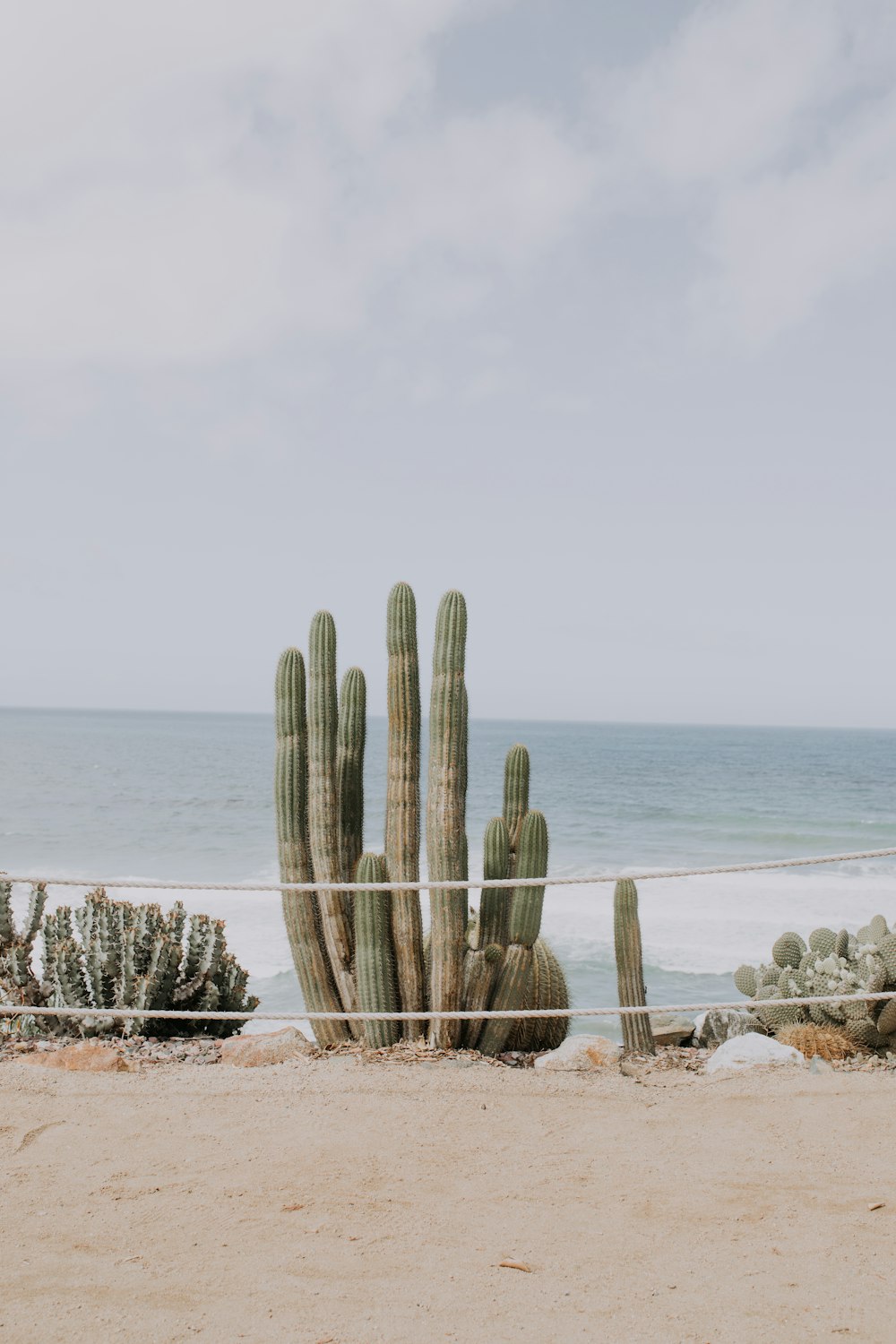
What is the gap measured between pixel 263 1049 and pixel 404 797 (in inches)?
60.6

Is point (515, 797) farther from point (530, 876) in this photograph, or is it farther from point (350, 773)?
point (350, 773)

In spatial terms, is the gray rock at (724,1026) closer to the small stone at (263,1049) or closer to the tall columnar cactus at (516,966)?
the tall columnar cactus at (516,966)

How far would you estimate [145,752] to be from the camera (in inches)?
2584

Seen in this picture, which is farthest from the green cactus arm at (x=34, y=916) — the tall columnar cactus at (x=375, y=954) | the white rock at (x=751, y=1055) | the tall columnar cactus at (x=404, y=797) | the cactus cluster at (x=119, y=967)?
the white rock at (x=751, y=1055)

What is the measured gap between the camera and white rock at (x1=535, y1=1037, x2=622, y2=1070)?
16.8 ft

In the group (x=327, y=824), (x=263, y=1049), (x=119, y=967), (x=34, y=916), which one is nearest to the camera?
(x=263, y=1049)

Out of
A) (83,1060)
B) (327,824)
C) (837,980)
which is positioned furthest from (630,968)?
(83,1060)

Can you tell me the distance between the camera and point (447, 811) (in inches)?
208

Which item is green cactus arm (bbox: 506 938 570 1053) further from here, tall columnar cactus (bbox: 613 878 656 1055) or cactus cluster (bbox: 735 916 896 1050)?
cactus cluster (bbox: 735 916 896 1050)

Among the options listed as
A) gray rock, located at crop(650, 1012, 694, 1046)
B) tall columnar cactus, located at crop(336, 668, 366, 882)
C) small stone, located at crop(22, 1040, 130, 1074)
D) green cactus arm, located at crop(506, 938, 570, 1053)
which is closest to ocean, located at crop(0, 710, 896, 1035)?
gray rock, located at crop(650, 1012, 694, 1046)

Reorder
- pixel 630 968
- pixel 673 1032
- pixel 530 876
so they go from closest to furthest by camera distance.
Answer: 1. pixel 530 876
2. pixel 630 968
3. pixel 673 1032

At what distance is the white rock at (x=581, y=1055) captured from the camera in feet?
16.8

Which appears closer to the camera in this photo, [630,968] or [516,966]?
[516,966]

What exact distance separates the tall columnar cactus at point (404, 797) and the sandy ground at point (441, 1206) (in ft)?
2.16
